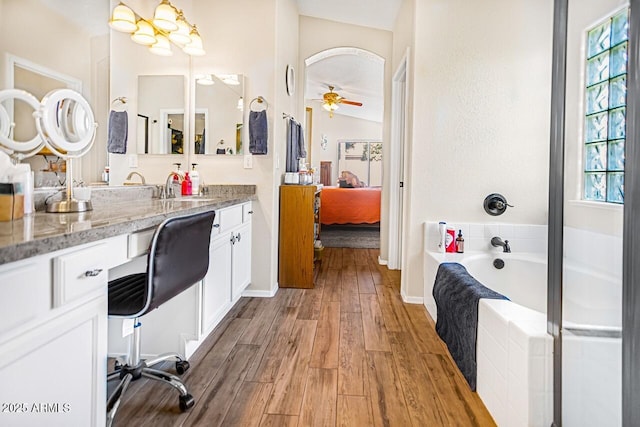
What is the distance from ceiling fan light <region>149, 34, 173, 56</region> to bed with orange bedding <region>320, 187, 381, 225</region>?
145 inches

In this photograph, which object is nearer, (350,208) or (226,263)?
(226,263)

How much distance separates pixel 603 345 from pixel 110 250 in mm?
1492

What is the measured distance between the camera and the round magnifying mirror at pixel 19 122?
1376 millimetres

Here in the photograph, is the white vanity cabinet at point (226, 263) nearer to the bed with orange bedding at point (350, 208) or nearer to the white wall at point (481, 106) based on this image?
the white wall at point (481, 106)

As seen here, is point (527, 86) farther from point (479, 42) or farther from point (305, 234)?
point (305, 234)

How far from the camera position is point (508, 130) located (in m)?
2.92

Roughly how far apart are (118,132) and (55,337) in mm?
1713

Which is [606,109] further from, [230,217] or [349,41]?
[349,41]

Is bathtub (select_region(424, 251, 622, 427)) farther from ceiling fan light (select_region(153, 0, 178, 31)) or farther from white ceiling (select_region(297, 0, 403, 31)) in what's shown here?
white ceiling (select_region(297, 0, 403, 31))

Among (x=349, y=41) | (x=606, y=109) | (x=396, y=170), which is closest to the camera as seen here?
(x=606, y=109)

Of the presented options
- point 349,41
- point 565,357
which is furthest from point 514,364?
point 349,41

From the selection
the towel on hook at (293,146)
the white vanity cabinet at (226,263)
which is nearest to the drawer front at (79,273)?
the white vanity cabinet at (226,263)

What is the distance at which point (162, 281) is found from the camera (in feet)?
4.60

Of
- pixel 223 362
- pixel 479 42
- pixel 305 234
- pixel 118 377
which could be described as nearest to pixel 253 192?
pixel 305 234
